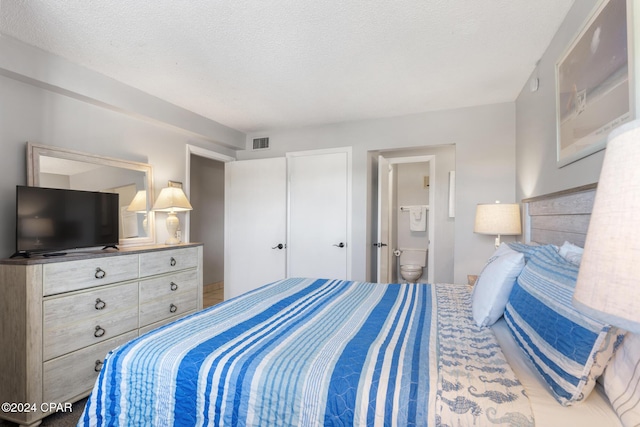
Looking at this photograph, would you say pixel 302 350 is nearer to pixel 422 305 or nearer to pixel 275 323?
pixel 275 323

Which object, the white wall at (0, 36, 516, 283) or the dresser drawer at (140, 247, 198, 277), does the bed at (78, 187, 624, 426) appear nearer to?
the dresser drawer at (140, 247, 198, 277)

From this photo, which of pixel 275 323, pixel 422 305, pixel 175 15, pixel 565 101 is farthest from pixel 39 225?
pixel 565 101

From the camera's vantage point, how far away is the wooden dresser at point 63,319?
1.78 m

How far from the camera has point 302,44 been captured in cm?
208

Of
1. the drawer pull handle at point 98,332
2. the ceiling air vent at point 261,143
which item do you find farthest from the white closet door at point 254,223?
the drawer pull handle at point 98,332

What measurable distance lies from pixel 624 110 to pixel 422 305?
4.01ft

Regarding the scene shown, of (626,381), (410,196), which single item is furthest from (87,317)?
(410,196)

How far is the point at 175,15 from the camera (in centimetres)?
179

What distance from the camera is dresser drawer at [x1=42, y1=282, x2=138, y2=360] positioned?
1.88 metres

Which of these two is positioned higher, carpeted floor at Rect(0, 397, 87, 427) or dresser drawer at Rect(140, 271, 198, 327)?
dresser drawer at Rect(140, 271, 198, 327)

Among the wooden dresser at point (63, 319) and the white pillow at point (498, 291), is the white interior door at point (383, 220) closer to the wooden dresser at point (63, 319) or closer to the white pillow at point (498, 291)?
the white pillow at point (498, 291)

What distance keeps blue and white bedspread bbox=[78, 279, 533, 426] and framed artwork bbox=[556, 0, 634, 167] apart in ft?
3.35

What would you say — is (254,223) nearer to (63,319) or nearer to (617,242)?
(63,319)

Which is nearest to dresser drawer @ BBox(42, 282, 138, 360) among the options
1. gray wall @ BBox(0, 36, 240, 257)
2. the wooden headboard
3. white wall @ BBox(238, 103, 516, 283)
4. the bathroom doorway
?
gray wall @ BBox(0, 36, 240, 257)
